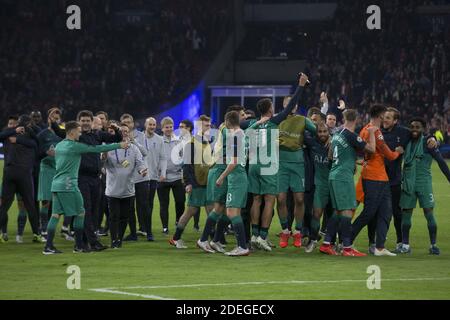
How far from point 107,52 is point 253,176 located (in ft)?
111

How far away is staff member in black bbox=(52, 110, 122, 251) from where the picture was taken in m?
16.4

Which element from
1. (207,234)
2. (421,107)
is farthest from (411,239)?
(421,107)

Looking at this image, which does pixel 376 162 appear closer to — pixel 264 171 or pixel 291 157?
pixel 291 157

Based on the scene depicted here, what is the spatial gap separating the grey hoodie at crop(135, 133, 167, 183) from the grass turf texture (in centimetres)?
169

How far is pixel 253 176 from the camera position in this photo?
53.6 feet

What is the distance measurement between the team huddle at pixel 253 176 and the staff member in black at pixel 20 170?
0.06 ft

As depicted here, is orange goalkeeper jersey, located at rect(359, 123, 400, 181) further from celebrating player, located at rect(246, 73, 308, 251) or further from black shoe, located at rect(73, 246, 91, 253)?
black shoe, located at rect(73, 246, 91, 253)

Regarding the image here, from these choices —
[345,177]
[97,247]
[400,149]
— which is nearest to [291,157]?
[345,177]

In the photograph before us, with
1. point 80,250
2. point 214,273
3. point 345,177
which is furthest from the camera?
point 80,250

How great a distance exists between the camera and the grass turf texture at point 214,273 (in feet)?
39.2

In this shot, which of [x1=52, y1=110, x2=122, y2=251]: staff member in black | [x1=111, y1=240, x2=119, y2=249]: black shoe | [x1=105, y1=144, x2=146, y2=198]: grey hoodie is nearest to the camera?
[x1=52, y1=110, x2=122, y2=251]: staff member in black

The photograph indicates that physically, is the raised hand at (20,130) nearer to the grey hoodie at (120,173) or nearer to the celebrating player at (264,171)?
the grey hoodie at (120,173)

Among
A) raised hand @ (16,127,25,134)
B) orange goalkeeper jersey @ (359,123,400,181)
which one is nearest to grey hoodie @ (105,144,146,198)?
raised hand @ (16,127,25,134)

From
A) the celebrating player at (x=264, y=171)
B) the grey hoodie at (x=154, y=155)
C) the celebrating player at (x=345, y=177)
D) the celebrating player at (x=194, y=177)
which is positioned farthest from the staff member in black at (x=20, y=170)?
the celebrating player at (x=345, y=177)
